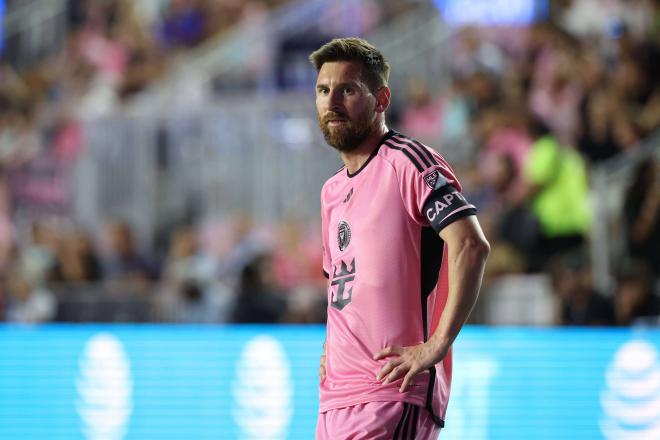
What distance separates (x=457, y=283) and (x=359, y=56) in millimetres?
691

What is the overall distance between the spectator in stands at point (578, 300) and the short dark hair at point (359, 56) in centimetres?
445

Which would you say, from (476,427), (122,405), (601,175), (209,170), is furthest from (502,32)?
(122,405)

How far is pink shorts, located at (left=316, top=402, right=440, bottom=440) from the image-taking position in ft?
8.05

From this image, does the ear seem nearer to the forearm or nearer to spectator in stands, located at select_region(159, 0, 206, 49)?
the forearm

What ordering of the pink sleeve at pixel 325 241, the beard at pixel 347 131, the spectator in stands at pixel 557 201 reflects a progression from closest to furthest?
1. the beard at pixel 347 131
2. the pink sleeve at pixel 325 241
3. the spectator in stands at pixel 557 201

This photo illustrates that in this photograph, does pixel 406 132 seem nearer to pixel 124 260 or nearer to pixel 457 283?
pixel 124 260

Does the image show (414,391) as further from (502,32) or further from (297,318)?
(502,32)

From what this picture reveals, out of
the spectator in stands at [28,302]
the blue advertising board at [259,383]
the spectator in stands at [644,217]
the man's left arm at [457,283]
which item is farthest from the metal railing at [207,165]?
the man's left arm at [457,283]

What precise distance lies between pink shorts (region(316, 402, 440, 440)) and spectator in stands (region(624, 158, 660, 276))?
5.14m

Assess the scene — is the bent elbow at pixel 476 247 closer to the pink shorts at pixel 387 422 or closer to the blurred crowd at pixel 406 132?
the pink shorts at pixel 387 422

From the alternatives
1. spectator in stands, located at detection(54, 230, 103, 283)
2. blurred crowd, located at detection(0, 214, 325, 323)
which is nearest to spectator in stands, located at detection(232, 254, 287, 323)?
blurred crowd, located at detection(0, 214, 325, 323)

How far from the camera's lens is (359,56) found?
2.56 metres

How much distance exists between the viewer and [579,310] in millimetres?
6648

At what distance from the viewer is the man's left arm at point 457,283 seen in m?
2.33
